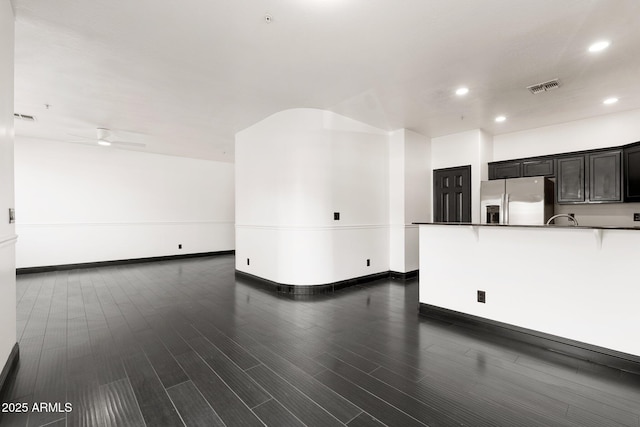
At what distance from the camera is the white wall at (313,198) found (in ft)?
14.1

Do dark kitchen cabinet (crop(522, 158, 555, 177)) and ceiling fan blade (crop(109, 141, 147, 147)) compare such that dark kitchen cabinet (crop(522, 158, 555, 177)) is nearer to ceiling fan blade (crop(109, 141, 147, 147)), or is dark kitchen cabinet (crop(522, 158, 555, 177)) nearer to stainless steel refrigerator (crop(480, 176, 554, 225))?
stainless steel refrigerator (crop(480, 176, 554, 225))

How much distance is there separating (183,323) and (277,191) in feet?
7.41

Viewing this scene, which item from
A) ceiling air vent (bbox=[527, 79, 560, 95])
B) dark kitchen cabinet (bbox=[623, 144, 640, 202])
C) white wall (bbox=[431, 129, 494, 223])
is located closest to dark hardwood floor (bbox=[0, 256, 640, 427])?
white wall (bbox=[431, 129, 494, 223])

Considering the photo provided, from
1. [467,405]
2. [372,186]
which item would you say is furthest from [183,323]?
[372,186]

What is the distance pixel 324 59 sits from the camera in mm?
2900

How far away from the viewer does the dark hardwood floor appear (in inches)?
64.2

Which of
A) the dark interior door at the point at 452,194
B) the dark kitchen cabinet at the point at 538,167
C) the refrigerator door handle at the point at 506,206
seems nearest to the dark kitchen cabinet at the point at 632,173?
the dark kitchen cabinet at the point at 538,167

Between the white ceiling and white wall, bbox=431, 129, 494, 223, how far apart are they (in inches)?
27.1

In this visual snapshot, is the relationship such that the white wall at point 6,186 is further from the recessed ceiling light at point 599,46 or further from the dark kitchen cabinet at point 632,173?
the dark kitchen cabinet at point 632,173

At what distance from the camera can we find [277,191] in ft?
14.7

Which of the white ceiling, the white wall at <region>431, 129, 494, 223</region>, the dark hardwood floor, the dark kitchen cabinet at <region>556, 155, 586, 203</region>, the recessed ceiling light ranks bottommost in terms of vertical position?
the dark hardwood floor

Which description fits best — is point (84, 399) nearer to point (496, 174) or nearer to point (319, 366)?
point (319, 366)

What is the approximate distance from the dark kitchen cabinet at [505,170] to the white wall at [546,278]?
2999mm

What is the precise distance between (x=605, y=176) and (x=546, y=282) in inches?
124
